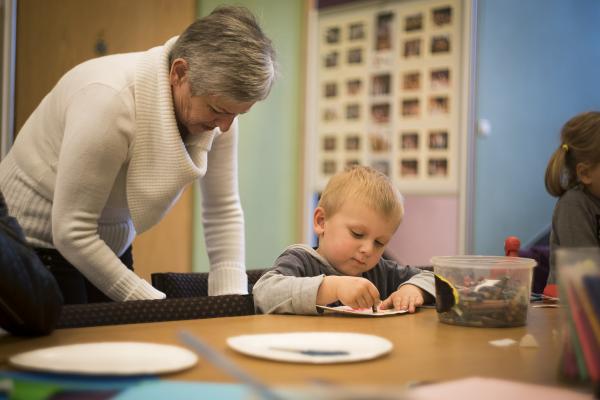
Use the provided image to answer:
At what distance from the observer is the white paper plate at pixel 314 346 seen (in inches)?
28.8

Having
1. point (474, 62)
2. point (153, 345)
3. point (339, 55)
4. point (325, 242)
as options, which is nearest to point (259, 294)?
point (325, 242)

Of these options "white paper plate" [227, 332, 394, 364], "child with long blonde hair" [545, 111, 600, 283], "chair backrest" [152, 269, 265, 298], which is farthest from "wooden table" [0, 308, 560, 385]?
"child with long blonde hair" [545, 111, 600, 283]

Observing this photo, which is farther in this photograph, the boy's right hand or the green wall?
the green wall

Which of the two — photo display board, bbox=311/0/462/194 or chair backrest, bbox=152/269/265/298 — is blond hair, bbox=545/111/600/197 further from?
photo display board, bbox=311/0/462/194

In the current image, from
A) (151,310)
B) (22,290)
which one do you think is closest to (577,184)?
(151,310)

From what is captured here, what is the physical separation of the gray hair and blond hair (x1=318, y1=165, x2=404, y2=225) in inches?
10.6

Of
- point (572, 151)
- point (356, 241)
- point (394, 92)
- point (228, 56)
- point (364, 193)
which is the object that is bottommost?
point (356, 241)

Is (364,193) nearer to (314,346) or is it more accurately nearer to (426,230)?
(314,346)

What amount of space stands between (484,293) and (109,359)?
63cm

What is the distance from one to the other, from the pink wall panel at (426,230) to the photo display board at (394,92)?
74 mm

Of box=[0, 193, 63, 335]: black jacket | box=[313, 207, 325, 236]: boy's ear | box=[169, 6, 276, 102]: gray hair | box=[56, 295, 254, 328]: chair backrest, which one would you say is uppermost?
box=[169, 6, 276, 102]: gray hair

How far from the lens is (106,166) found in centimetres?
141

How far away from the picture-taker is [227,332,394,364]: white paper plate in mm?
732

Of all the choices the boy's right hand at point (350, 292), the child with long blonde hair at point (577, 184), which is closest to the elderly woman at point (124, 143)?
the boy's right hand at point (350, 292)
